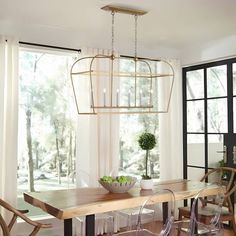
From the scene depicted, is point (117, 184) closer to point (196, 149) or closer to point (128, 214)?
point (128, 214)

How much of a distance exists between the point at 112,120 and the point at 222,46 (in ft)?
5.90

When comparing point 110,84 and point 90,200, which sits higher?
point 110,84

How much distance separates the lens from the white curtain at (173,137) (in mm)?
5531

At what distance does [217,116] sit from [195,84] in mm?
628

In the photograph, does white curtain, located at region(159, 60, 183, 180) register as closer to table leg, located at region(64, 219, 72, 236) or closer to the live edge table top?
the live edge table top

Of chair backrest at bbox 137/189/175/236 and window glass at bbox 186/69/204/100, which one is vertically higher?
window glass at bbox 186/69/204/100

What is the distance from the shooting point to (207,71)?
5.46m

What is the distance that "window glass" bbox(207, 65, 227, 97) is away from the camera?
520 cm

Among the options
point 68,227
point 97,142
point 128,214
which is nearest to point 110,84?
point 97,142

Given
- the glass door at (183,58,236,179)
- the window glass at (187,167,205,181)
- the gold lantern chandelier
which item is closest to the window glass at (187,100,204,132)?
the glass door at (183,58,236,179)

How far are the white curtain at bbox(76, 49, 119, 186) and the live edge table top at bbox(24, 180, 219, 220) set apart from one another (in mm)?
1077

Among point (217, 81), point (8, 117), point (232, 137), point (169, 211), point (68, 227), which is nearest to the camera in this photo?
point (169, 211)

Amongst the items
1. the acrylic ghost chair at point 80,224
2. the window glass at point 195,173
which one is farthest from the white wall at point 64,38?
the window glass at point 195,173

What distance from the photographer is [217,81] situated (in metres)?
5.30
